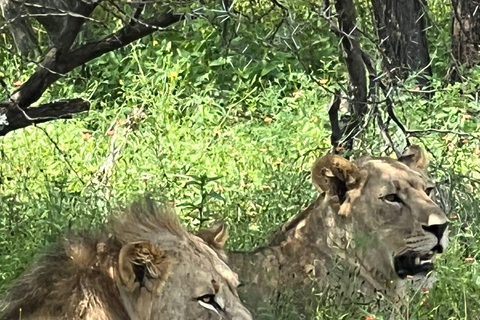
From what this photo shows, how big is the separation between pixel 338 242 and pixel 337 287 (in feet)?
1.15

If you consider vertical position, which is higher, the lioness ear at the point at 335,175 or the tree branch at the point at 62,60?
the tree branch at the point at 62,60

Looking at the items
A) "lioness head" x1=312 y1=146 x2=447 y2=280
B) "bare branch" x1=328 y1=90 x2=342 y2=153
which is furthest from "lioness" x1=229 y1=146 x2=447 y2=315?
"bare branch" x1=328 y1=90 x2=342 y2=153

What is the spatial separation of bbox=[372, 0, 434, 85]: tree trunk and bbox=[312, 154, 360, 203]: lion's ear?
4.04 m

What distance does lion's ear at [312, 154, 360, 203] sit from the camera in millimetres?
4898

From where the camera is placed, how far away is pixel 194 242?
3.37 metres

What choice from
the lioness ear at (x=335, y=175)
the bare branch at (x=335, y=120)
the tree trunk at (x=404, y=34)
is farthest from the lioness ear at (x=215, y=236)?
the tree trunk at (x=404, y=34)

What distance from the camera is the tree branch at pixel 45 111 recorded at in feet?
15.4

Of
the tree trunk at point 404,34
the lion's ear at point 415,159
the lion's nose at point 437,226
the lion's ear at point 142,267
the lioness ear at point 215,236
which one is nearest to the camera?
the lion's ear at point 142,267

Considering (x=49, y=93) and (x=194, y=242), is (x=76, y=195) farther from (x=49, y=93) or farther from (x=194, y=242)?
(x=49, y=93)

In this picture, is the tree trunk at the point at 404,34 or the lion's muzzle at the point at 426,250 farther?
the tree trunk at the point at 404,34

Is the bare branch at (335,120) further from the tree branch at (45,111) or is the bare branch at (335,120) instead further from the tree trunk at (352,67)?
the tree branch at (45,111)

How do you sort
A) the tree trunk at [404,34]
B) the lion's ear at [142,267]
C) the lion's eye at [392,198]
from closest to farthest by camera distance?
the lion's ear at [142,267] → the lion's eye at [392,198] → the tree trunk at [404,34]

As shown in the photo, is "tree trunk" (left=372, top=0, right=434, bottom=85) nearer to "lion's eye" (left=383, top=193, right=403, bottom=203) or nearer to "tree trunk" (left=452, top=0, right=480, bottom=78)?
"tree trunk" (left=452, top=0, right=480, bottom=78)

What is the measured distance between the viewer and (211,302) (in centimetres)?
322
